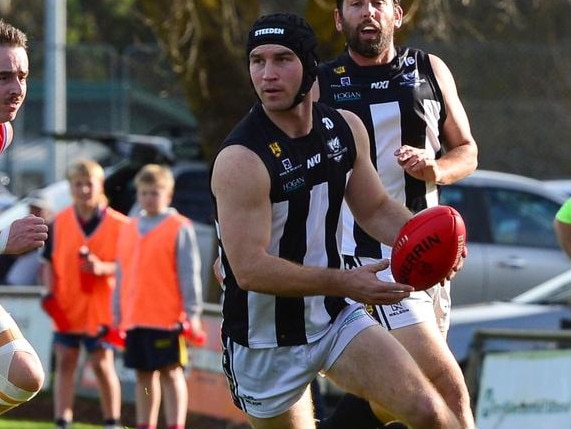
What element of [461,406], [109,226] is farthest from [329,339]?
[109,226]

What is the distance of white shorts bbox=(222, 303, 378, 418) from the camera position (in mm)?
6125

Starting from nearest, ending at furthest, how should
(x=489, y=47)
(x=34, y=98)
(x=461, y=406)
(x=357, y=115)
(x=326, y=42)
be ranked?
(x=461, y=406)
(x=357, y=115)
(x=326, y=42)
(x=489, y=47)
(x=34, y=98)

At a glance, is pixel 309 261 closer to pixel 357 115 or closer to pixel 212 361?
pixel 357 115

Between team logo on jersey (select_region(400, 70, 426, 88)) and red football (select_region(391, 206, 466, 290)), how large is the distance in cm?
130

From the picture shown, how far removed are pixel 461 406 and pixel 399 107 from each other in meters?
1.46

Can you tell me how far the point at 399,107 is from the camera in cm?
714

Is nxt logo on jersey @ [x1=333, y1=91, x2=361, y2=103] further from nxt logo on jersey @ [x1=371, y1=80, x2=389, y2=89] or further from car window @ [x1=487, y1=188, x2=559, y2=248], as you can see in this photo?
car window @ [x1=487, y1=188, x2=559, y2=248]

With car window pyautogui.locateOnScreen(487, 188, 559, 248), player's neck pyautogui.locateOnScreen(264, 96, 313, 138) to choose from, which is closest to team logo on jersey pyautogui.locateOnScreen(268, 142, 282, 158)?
player's neck pyautogui.locateOnScreen(264, 96, 313, 138)

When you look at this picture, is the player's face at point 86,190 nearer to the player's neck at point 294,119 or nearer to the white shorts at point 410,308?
the white shorts at point 410,308

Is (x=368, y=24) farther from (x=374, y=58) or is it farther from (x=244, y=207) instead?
(x=244, y=207)

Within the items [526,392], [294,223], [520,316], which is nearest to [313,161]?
[294,223]

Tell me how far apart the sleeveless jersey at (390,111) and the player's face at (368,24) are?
99 millimetres

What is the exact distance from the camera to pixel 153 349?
34.7ft

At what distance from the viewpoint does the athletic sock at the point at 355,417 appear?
7.41 metres
